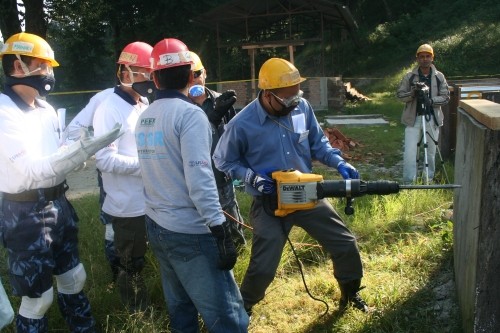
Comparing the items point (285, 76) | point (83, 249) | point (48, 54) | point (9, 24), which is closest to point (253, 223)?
point (285, 76)

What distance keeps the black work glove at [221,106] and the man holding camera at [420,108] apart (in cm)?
325

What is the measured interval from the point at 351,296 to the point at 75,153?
2164 mm

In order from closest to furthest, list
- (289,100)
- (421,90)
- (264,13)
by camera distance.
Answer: (289,100) < (421,90) < (264,13)

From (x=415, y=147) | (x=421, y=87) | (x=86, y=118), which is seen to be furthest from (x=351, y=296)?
(x=421, y=87)

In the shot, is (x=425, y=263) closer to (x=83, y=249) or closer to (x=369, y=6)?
(x=83, y=249)

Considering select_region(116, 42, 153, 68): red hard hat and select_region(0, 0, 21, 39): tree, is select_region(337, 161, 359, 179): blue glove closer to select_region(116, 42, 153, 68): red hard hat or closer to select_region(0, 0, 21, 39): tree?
select_region(116, 42, 153, 68): red hard hat

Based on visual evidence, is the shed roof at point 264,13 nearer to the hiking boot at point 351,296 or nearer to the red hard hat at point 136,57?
the red hard hat at point 136,57

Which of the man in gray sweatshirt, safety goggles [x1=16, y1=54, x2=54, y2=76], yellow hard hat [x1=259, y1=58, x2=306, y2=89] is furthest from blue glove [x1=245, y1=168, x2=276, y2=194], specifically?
safety goggles [x1=16, y1=54, x2=54, y2=76]

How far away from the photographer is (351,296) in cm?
368

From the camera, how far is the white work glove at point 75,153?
2.80 metres

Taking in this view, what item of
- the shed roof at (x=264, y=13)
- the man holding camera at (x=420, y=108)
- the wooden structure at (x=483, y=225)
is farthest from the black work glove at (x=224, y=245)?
the shed roof at (x=264, y=13)

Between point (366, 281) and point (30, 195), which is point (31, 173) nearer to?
point (30, 195)

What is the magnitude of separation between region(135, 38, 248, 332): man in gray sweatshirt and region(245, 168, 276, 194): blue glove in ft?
2.45

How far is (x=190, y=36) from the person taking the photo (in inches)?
871
